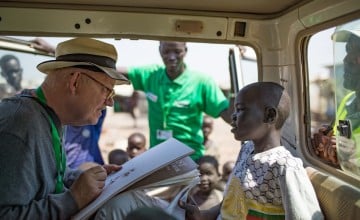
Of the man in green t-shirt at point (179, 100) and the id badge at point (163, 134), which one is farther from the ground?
the man in green t-shirt at point (179, 100)

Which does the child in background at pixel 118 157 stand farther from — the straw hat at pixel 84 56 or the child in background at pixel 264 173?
the straw hat at pixel 84 56

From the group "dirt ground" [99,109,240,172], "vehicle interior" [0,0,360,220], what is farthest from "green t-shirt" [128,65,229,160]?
"dirt ground" [99,109,240,172]

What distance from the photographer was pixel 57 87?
187cm

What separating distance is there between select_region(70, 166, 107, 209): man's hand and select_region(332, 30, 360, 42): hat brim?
3.80ft

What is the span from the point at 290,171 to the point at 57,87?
38.0 inches

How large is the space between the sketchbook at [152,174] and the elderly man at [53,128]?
2.5 inches

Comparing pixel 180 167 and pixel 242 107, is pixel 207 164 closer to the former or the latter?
pixel 242 107

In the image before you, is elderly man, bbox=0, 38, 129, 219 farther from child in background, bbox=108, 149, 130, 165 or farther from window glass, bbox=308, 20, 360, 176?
child in background, bbox=108, 149, 130, 165

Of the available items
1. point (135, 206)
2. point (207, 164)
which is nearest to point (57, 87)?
point (135, 206)

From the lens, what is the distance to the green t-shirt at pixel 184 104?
4105 millimetres

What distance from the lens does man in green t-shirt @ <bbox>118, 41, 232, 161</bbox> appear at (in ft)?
13.4

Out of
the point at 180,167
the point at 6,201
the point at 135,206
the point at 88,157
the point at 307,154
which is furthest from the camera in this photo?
the point at 88,157

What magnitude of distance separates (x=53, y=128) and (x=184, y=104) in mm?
2331

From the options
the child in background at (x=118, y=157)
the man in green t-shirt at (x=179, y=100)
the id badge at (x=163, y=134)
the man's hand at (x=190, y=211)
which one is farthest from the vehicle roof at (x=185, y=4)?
the child in background at (x=118, y=157)
